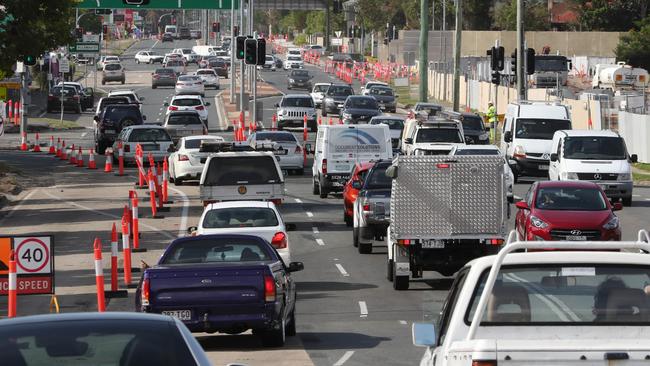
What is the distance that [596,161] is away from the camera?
40062 millimetres

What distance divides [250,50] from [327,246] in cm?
2387

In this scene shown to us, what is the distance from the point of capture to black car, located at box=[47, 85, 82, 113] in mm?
84125

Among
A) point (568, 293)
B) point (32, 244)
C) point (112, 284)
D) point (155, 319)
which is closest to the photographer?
point (155, 319)

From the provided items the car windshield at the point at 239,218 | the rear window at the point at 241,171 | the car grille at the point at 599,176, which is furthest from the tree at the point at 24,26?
the car windshield at the point at 239,218

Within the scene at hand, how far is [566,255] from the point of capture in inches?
367

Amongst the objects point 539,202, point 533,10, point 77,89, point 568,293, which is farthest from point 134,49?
point 568,293

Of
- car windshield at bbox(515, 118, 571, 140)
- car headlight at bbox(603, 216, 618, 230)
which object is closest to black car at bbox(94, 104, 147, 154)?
car windshield at bbox(515, 118, 571, 140)

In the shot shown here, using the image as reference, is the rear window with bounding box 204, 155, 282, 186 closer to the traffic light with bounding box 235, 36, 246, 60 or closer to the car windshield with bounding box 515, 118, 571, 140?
the car windshield with bounding box 515, 118, 571, 140

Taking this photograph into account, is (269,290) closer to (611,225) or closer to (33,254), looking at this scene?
(33,254)

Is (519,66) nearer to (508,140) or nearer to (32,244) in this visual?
(508,140)

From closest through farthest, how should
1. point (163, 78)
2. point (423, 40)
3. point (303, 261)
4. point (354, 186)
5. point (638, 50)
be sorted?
point (303, 261) < point (354, 186) < point (423, 40) < point (163, 78) < point (638, 50)

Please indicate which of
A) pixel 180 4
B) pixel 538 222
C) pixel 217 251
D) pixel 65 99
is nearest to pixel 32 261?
pixel 217 251

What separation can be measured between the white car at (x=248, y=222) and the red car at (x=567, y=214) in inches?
209

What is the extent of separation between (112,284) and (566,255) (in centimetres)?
1518
